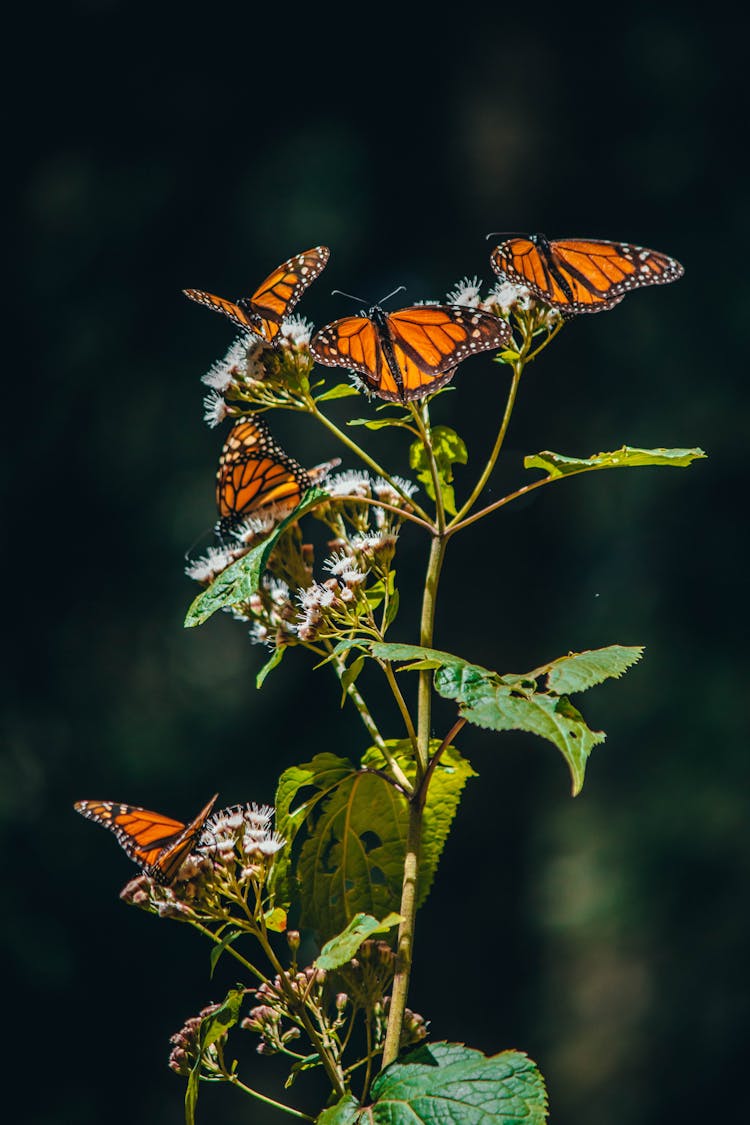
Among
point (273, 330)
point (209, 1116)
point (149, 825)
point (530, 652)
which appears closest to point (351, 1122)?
point (149, 825)

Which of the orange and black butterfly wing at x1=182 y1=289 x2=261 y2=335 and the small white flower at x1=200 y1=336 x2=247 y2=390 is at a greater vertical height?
the orange and black butterfly wing at x1=182 y1=289 x2=261 y2=335

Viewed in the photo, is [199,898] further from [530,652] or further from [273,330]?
[530,652]

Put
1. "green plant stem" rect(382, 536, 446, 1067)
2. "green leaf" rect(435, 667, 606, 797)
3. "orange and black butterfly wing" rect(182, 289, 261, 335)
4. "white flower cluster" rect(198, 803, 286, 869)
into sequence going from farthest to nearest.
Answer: "orange and black butterfly wing" rect(182, 289, 261, 335)
"white flower cluster" rect(198, 803, 286, 869)
"green plant stem" rect(382, 536, 446, 1067)
"green leaf" rect(435, 667, 606, 797)

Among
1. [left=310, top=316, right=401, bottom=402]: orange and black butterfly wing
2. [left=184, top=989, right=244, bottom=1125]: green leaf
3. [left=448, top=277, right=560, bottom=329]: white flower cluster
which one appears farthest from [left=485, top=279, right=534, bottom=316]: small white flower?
[left=184, top=989, right=244, bottom=1125]: green leaf

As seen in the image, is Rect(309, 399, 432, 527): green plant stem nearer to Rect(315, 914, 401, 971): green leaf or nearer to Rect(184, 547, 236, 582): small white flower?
Rect(184, 547, 236, 582): small white flower

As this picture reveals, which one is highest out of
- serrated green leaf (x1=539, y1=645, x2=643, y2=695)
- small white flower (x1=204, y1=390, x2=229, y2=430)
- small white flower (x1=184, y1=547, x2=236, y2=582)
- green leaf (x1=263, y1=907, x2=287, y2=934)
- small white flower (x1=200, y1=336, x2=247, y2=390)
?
small white flower (x1=200, y1=336, x2=247, y2=390)

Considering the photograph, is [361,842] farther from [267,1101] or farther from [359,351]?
[359,351]

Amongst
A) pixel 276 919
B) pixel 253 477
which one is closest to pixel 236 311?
pixel 253 477
